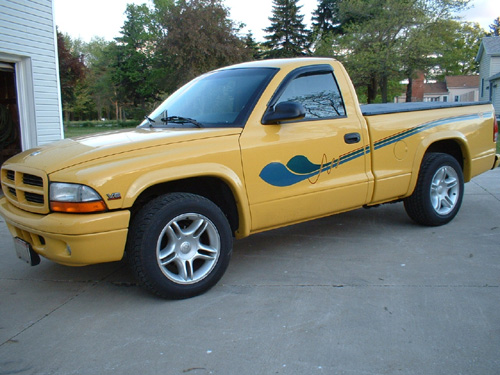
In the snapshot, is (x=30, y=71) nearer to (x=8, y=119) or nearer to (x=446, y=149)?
(x=8, y=119)

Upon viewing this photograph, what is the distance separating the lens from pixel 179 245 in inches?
142

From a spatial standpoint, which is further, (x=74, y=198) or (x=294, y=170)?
(x=294, y=170)

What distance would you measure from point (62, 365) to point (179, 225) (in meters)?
1.36


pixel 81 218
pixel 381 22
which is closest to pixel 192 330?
pixel 81 218

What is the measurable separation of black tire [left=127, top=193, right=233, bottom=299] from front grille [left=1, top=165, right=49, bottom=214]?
674mm

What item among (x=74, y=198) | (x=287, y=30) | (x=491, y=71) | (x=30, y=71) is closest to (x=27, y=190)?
(x=74, y=198)

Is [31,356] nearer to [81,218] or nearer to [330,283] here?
[81,218]

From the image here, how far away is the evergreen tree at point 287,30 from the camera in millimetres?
52938

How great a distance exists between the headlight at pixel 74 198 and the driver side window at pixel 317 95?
184 centimetres

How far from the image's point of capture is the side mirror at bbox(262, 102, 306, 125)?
3.86 m

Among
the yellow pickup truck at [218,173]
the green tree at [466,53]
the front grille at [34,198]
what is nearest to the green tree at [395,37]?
the green tree at [466,53]

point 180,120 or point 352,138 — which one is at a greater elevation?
point 180,120

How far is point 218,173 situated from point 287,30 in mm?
52621

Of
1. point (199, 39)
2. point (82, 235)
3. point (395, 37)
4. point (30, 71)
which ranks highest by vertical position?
point (199, 39)
